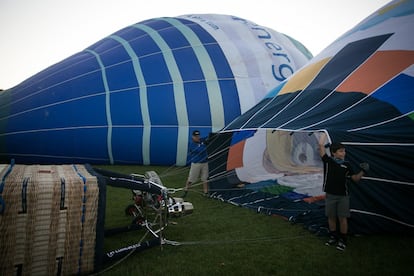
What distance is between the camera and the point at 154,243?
126 inches

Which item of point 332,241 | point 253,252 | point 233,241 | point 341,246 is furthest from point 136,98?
point 341,246

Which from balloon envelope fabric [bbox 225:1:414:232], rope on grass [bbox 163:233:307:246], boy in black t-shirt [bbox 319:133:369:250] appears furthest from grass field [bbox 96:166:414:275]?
balloon envelope fabric [bbox 225:1:414:232]

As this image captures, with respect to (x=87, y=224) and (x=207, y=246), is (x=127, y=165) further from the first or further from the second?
(x=87, y=224)

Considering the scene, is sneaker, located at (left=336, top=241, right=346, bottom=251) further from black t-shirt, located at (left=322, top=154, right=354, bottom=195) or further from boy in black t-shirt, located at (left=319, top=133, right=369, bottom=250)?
black t-shirt, located at (left=322, top=154, right=354, bottom=195)

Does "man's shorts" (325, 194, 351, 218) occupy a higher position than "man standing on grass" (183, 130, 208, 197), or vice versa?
"man standing on grass" (183, 130, 208, 197)

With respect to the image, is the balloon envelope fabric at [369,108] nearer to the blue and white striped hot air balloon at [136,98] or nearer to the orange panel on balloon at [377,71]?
the orange panel on balloon at [377,71]

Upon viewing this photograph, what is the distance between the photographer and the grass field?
2.77m

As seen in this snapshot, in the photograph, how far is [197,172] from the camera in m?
6.02

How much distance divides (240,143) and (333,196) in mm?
3211

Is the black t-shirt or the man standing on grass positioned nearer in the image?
the black t-shirt

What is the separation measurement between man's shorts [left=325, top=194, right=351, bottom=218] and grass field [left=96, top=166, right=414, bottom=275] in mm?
314

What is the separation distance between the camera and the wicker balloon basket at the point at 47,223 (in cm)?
222

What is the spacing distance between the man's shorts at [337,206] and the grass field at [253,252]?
31 cm

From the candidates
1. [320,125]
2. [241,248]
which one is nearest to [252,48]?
[320,125]
